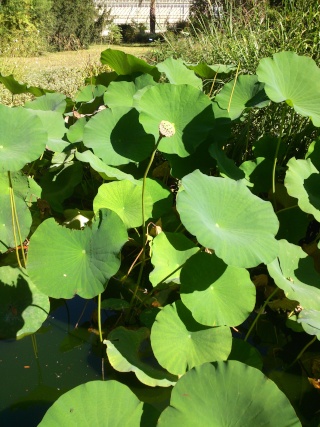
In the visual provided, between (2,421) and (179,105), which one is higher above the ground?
(179,105)

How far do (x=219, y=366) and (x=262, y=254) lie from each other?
0.48 meters

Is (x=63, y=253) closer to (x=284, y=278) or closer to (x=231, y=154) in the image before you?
(x=284, y=278)

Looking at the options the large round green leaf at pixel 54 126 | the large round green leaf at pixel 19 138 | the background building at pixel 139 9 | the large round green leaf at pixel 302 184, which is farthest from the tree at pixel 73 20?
the large round green leaf at pixel 302 184

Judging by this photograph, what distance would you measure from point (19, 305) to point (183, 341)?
67 centimetres

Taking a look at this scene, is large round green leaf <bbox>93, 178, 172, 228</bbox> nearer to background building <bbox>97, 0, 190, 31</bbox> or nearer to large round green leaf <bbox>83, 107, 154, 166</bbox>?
large round green leaf <bbox>83, 107, 154, 166</bbox>

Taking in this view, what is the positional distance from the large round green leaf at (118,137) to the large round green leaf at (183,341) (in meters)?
0.89

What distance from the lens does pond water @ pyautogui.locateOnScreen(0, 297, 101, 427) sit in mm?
1614

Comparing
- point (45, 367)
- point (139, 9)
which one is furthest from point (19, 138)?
point (139, 9)

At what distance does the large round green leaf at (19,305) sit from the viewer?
188 centimetres

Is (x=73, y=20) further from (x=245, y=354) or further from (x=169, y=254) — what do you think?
(x=245, y=354)

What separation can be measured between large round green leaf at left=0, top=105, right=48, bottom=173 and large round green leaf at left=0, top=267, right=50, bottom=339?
44cm

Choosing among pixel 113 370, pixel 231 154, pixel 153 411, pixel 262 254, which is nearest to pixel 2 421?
pixel 113 370

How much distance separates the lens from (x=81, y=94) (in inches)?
126

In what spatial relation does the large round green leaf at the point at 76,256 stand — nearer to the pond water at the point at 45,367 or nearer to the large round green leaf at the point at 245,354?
the pond water at the point at 45,367
